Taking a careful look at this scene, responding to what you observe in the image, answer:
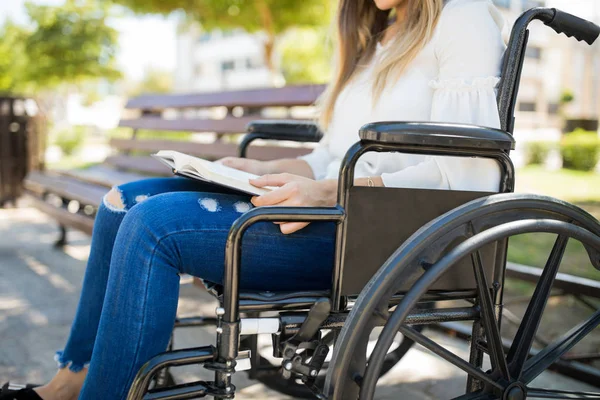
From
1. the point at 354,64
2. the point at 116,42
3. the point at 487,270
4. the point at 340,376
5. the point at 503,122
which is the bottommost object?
the point at 340,376

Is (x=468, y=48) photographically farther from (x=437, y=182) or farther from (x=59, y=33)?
(x=59, y=33)

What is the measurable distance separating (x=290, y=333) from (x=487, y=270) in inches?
18.5

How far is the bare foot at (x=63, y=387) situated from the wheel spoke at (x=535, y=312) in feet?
3.42

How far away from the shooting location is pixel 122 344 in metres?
1.23

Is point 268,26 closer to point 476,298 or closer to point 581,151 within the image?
point 581,151

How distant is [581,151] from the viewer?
13.2 metres

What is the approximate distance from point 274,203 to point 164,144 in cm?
281

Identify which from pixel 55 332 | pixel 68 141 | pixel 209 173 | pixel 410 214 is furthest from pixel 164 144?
pixel 68 141

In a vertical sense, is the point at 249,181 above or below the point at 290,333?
above

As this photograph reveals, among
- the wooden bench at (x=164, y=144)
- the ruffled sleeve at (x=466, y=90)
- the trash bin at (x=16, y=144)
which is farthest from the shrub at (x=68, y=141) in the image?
the ruffled sleeve at (x=466, y=90)

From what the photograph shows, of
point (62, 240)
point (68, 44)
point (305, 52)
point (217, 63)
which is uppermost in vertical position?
point (217, 63)

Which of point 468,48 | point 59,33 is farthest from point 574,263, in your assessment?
point 59,33

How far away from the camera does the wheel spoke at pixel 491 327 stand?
1.27m

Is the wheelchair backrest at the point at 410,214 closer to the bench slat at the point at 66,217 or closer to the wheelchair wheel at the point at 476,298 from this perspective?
the wheelchair wheel at the point at 476,298
